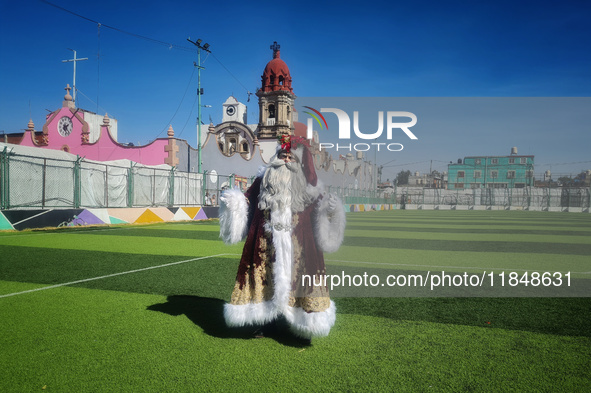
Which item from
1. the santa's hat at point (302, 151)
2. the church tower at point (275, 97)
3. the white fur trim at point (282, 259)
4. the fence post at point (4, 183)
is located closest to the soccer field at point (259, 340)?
the white fur trim at point (282, 259)

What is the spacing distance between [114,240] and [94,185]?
7.50m

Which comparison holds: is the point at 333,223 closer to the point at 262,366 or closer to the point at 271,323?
the point at 271,323

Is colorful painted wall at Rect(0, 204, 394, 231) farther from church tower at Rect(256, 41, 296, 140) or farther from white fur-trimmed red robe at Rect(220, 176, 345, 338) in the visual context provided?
church tower at Rect(256, 41, 296, 140)

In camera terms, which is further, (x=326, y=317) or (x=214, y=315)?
(x=214, y=315)

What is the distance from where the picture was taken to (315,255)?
3.54m

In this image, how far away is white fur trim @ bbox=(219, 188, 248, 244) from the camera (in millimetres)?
3709

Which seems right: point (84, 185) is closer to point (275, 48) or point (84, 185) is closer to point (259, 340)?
point (259, 340)

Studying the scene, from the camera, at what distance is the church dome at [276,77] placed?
47.1m

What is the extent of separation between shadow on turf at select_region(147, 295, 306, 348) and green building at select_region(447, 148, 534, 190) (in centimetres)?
5195

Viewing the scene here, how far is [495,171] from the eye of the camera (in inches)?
2282

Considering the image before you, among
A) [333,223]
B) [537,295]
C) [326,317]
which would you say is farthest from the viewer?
[537,295]

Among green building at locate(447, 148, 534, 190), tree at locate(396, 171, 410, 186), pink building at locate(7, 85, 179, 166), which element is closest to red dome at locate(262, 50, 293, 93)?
pink building at locate(7, 85, 179, 166)

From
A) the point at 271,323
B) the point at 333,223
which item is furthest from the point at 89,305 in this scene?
the point at 333,223

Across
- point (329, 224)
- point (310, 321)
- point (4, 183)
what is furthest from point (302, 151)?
point (4, 183)
